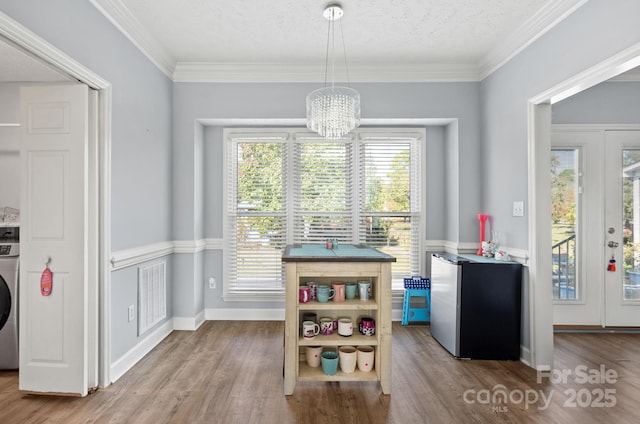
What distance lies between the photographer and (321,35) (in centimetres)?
311

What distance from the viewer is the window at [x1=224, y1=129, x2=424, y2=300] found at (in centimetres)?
409

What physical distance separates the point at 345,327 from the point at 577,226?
2874mm

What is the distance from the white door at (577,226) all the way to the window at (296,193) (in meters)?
1.41

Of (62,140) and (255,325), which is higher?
(62,140)

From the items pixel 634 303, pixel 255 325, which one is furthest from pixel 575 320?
pixel 255 325

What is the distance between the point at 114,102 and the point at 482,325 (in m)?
3.44

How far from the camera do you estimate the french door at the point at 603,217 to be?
3.65m

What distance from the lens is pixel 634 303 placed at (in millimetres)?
3652

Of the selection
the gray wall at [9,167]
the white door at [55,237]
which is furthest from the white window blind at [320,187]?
the gray wall at [9,167]

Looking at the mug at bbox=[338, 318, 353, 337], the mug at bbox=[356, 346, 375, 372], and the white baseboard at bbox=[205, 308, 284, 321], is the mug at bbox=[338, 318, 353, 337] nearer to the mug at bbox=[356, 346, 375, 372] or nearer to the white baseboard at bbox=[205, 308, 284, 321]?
the mug at bbox=[356, 346, 375, 372]

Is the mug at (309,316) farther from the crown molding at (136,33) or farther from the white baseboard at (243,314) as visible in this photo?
the crown molding at (136,33)

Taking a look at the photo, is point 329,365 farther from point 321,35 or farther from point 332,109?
point 321,35

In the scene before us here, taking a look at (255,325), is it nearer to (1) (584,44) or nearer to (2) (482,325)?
(2) (482,325)

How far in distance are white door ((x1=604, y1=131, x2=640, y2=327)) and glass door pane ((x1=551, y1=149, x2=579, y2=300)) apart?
0.32m
